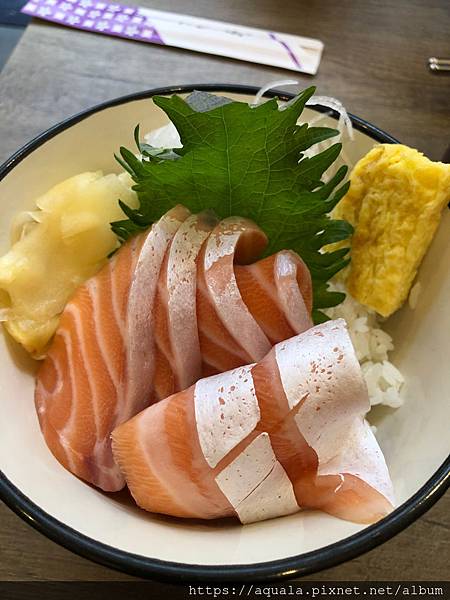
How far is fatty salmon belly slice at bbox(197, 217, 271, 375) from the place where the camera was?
Result: 39.4 inches

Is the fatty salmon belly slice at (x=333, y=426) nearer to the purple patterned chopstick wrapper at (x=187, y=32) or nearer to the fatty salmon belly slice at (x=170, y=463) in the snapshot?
the fatty salmon belly slice at (x=170, y=463)

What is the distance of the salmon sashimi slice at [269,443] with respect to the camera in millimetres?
850

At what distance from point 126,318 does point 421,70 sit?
1.43 metres

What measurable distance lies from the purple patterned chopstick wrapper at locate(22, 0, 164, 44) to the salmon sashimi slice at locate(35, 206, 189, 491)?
109 centimetres

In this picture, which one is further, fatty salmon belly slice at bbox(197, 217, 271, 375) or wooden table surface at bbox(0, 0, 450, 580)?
wooden table surface at bbox(0, 0, 450, 580)

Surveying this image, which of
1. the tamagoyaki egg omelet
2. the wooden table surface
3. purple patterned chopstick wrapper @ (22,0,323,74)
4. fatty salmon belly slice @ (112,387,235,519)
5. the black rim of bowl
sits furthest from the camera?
purple patterned chopstick wrapper @ (22,0,323,74)

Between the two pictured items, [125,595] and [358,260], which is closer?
[125,595]

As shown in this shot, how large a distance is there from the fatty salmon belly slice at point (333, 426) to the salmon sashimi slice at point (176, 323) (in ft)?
0.58

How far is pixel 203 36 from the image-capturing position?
1.90m

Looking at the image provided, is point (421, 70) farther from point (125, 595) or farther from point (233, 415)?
point (125, 595)

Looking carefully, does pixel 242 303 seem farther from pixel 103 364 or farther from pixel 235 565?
pixel 235 565

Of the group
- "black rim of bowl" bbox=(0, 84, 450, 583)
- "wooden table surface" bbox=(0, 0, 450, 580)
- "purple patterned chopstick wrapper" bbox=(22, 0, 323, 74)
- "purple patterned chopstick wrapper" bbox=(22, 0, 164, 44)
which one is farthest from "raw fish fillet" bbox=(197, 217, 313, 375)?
"purple patterned chopstick wrapper" bbox=(22, 0, 164, 44)

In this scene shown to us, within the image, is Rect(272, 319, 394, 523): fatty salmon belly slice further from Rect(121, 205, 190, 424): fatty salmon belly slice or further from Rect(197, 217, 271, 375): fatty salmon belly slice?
Rect(121, 205, 190, 424): fatty salmon belly slice

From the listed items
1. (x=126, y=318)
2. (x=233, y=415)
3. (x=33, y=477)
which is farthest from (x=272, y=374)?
(x=33, y=477)
